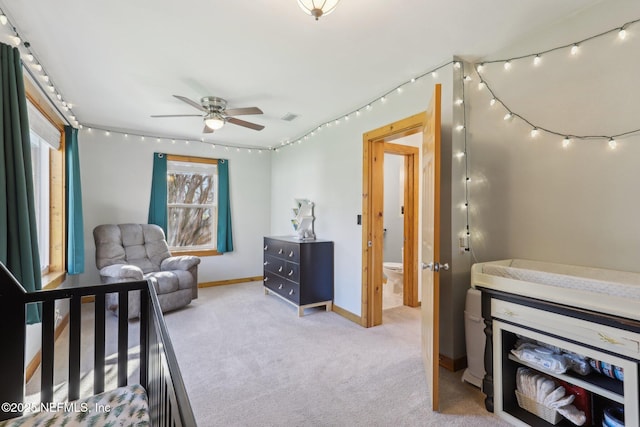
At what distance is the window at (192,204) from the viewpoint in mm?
4855

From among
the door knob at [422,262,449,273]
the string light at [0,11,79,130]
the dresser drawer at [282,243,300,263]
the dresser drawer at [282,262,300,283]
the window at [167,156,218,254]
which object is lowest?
the dresser drawer at [282,262,300,283]

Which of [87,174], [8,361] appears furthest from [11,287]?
[87,174]

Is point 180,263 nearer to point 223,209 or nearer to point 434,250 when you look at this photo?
point 223,209

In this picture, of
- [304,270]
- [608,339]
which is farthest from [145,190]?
[608,339]

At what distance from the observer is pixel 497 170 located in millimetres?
2332

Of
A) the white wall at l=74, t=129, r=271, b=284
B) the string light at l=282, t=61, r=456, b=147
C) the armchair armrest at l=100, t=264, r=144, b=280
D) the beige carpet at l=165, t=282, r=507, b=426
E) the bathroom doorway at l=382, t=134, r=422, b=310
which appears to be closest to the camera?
the beige carpet at l=165, t=282, r=507, b=426

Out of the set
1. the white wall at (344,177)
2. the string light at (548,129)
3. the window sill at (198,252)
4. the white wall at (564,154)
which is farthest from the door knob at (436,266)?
the window sill at (198,252)

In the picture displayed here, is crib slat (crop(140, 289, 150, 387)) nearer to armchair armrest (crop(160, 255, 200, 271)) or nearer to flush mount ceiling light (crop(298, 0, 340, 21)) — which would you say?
flush mount ceiling light (crop(298, 0, 340, 21))

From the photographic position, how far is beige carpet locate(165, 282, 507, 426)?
184 centimetres

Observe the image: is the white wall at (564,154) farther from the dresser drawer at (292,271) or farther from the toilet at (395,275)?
the toilet at (395,275)

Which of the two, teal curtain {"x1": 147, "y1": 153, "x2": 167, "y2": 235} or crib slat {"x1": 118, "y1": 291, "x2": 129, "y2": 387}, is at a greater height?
teal curtain {"x1": 147, "y1": 153, "x2": 167, "y2": 235}

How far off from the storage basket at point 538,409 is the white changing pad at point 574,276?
68 centimetres

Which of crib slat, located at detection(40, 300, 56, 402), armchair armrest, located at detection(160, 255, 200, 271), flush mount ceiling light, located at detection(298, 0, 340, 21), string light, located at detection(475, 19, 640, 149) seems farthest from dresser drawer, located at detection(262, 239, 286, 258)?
flush mount ceiling light, located at detection(298, 0, 340, 21)

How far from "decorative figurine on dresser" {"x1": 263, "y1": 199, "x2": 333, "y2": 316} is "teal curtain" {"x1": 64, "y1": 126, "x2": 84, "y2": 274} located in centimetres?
231
